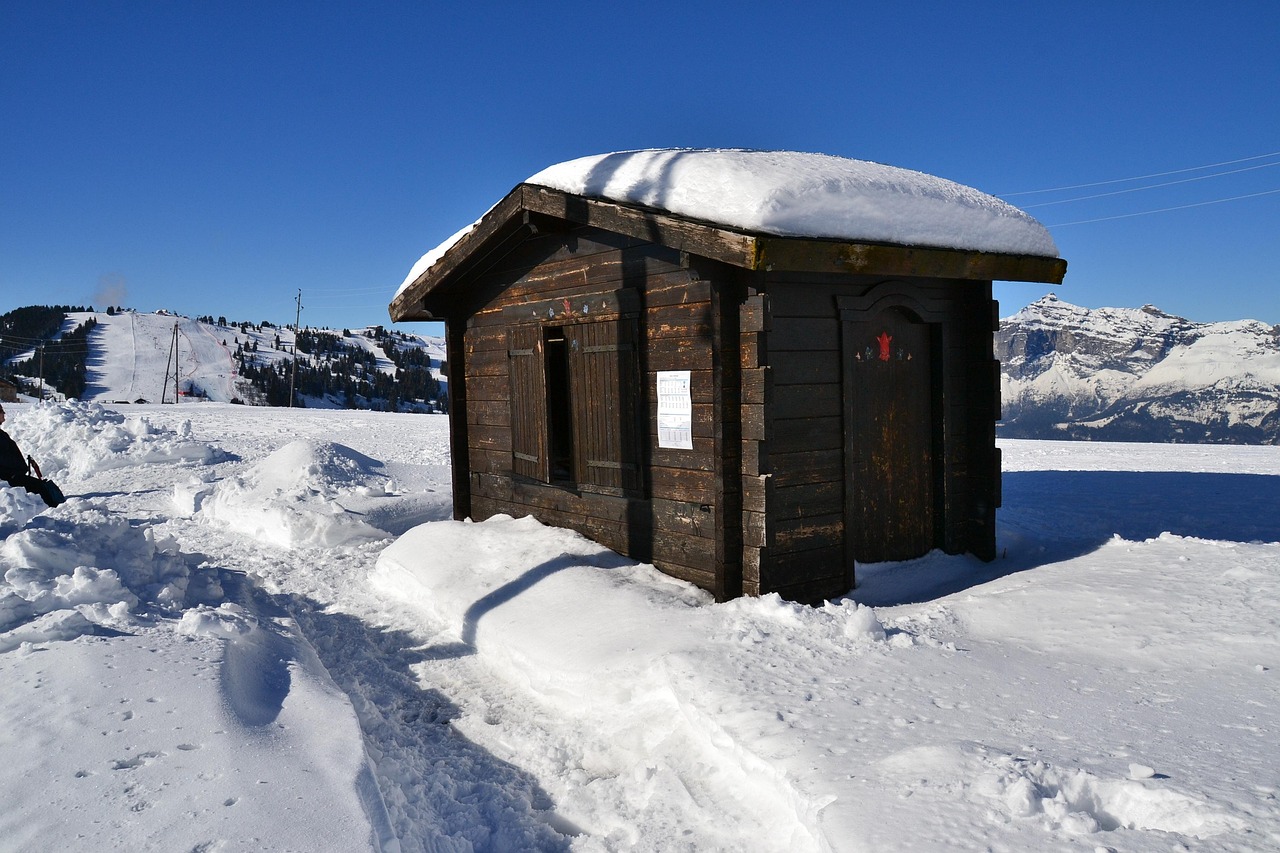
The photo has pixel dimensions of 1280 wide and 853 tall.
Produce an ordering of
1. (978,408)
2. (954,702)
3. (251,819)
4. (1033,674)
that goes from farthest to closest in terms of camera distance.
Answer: (978,408), (1033,674), (954,702), (251,819)

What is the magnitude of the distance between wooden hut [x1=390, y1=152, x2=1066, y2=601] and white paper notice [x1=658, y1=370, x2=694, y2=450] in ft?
0.05

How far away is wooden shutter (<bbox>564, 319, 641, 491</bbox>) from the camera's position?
21.3ft

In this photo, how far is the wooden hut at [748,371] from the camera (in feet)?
18.9

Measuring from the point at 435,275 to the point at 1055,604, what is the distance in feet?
20.3

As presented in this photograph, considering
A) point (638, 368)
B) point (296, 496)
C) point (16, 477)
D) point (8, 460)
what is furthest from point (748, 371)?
point (8, 460)

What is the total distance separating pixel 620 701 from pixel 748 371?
245cm

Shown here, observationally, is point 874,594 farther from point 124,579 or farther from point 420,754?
point 124,579

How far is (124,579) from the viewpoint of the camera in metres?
5.80

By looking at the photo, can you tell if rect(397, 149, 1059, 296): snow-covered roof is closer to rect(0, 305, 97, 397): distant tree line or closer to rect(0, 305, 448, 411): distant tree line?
rect(0, 305, 448, 411): distant tree line

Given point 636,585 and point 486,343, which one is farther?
point 486,343

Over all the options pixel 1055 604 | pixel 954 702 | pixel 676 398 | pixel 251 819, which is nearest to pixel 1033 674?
pixel 954 702

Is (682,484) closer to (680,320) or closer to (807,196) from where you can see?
(680,320)

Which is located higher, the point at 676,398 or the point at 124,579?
the point at 676,398

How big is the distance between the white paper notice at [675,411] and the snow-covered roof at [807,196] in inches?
49.4
